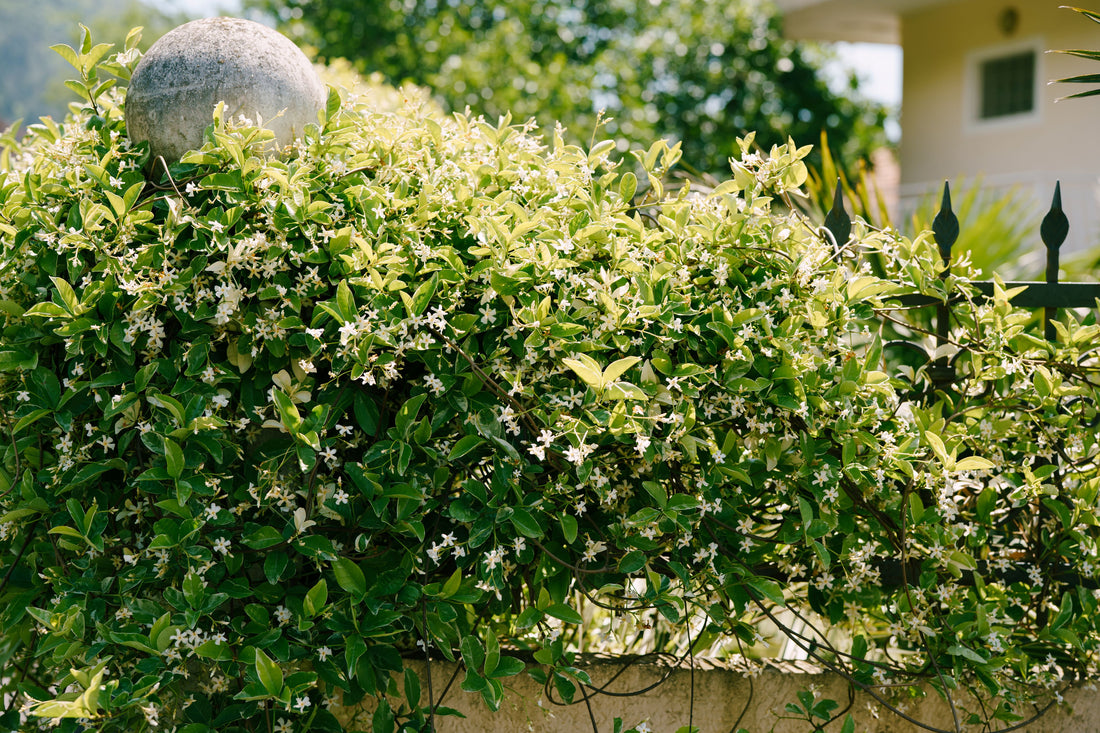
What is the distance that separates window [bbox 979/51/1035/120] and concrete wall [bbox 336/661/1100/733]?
31.0 ft

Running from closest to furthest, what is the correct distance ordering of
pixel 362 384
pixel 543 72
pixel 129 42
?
1. pixel 362 384
2. pixel 129 42
3. pixel 543 72

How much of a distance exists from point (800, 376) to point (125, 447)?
4.64ft

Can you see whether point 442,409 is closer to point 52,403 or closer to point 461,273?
point 461,273

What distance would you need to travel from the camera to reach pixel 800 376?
191 centimetres

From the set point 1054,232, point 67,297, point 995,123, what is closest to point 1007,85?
point 995,123

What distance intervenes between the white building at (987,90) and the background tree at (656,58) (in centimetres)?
499

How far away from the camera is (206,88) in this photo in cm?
203

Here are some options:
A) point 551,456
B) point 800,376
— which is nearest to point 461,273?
point 551,456

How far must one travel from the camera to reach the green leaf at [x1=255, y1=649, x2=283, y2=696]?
1637mm

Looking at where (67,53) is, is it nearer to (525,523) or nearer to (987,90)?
(525,523)

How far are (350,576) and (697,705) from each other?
965 mm

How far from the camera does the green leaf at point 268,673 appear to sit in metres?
1.64

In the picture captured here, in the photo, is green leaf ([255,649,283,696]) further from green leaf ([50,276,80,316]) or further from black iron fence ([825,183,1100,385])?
black iron fence ([825,183,1100,385])

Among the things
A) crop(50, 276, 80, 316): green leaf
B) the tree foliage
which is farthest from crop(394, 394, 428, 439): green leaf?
crop(50, 276, 80, 316): green leaf
